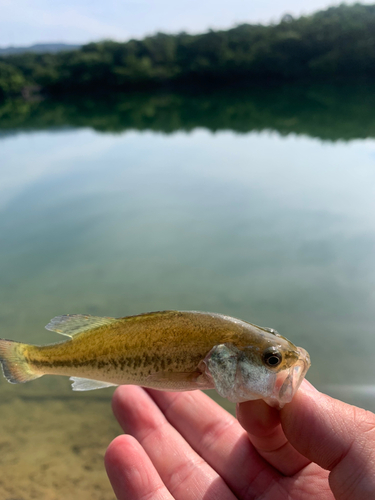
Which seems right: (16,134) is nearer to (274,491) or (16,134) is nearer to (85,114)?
(85,114)

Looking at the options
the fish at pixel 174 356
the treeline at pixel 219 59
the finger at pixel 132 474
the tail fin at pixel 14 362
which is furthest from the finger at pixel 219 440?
the treeline at pixel 219 59

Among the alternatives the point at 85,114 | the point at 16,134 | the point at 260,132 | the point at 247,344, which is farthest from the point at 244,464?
the point at 85,114

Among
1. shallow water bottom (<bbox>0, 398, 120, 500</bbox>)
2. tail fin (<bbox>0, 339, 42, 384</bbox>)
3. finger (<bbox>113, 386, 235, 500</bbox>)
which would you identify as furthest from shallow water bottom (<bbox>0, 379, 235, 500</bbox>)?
tail fin (<bbox>0, 339, 42, 384</bbox>)

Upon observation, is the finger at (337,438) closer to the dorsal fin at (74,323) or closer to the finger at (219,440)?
the finger at (219,440)

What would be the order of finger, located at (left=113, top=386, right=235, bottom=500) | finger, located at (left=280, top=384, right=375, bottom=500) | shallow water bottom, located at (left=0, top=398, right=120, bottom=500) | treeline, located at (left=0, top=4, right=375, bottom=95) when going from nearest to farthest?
finger, located at (left=280, top=384, right=375, bottom=500) < finger, located at (left=113, top=386, right=235, bottom=500) < shallow water bottom, located at (left=0, top=398, right=120, bottom=500) < treeline, located at (left=0, top=4, right=375, bottom=95)

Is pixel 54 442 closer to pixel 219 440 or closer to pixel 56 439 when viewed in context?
pixel 56 439

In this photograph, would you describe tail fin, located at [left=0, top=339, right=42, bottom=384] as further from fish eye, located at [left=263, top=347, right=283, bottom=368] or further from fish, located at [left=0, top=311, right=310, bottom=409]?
fish eye, located at [left=263, top=347, right=283, bottom=368]
